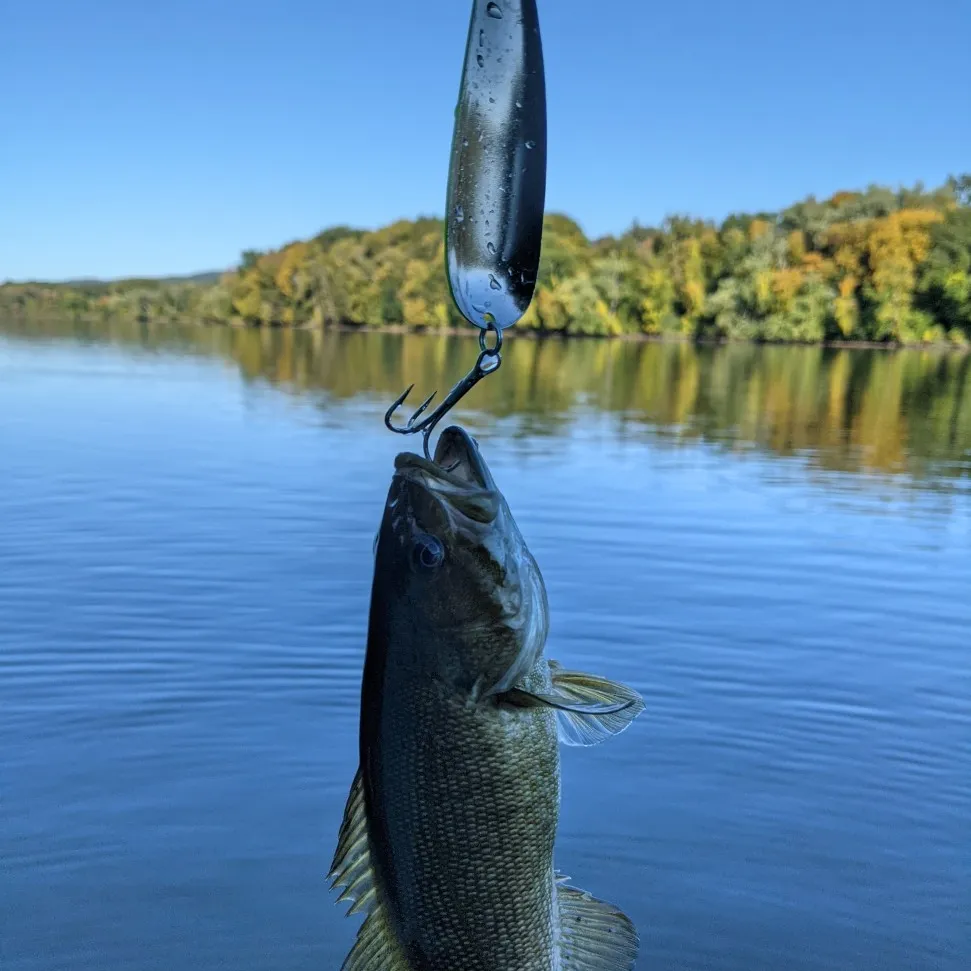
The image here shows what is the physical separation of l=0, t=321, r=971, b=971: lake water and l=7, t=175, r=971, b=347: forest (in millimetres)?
77738

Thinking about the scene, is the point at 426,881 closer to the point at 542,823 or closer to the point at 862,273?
the point at 542,823

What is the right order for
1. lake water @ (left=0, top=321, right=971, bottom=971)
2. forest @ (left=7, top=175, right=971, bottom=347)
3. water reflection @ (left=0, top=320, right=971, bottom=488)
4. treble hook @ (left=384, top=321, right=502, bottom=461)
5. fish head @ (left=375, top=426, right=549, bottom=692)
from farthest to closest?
forest @ (left=7, top=175, right=971, bottom=347)
water reflection @ (left=0, top=320, right=971, bottom=488)
lake water @ (left=0, top=321, right=971, bottom=971)
treble hook @ (left=384, top=321, right=502, bottom=461)
fish head @ (left=375, top=426, right=549, bottom=692)

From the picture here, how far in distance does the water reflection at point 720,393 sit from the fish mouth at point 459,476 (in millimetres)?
19963

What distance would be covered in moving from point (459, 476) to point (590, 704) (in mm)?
705

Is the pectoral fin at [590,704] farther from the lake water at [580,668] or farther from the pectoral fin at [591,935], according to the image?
the lake water at [580,668]

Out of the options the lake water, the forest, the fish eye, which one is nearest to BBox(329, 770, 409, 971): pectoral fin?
the fish eye

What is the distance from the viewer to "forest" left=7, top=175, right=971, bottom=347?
330 feet

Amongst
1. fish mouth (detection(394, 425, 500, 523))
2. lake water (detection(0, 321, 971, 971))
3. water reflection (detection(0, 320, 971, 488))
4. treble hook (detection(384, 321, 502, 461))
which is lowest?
lake water (detection(0, 321, 971, 971))

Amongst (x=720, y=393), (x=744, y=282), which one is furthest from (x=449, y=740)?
(x=744, y=282)

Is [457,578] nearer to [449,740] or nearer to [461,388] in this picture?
[449,740]

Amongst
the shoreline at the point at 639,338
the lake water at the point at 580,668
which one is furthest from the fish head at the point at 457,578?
the shoreline at the point at 639,338

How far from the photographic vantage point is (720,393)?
1646 inches

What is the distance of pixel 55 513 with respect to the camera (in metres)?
16.2

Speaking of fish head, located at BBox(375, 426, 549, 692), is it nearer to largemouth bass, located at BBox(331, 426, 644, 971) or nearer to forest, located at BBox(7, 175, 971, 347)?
largemouth bass, located at BBox(331, 426, 644, 971)
